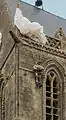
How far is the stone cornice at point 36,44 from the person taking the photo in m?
39.7

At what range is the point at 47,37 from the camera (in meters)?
41.0

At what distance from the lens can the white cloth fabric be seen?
40094mm

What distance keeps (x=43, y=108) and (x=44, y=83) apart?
1.25m

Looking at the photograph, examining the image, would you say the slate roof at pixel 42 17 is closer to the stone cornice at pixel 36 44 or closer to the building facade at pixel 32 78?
the building facade at pixel 32 78

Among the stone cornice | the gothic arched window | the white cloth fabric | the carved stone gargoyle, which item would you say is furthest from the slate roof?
the carved stone gargoyle

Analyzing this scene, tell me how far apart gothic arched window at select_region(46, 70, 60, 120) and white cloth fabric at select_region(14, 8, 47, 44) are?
5.37 feet

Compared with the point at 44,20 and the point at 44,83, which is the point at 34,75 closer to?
the point at 44,83

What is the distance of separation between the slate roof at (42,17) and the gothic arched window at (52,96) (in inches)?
111

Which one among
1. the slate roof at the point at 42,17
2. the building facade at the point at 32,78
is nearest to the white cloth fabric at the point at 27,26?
the building facade at the point at 32,78

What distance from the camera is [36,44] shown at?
132 feet

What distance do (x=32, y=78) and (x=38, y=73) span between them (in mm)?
443

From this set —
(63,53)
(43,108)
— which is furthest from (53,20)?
(43,108)

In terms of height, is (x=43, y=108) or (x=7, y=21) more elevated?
(x=7, y=21)

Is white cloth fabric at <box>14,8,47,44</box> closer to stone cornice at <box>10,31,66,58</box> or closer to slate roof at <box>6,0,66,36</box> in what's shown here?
stone cornice at <box>10,31,66,58</box>
